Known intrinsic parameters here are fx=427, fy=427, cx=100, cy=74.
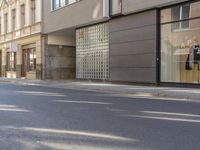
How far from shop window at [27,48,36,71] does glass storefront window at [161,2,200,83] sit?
17785mm

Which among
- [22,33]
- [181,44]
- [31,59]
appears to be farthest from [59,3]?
[181,44]

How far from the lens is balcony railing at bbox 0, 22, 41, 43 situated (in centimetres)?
3684

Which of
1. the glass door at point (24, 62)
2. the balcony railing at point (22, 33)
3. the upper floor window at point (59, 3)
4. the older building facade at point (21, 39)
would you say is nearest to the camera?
the upper floor window at point (59, 3)

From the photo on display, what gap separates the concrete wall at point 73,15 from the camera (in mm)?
27250

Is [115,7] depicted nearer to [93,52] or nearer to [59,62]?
[93,52]

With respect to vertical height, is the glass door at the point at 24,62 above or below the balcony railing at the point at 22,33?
below

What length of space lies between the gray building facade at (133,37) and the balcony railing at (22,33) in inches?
148

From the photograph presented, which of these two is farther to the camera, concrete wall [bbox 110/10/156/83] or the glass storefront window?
concrete wall [bbox 110/10/156/83]

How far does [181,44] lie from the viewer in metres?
21.6

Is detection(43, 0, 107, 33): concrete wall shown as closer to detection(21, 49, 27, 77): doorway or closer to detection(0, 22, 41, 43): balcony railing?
detection(0, 22, 41, 43): balcony railing

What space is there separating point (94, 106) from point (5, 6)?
35.8m

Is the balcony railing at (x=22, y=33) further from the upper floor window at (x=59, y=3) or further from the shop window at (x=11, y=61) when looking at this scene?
the upper floor window at (x=59, y=3)

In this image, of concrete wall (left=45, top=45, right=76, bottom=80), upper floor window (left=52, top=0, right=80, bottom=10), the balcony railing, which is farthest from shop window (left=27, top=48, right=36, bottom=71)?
upper floor window (left=52, top=0, right=80, bottom=10)

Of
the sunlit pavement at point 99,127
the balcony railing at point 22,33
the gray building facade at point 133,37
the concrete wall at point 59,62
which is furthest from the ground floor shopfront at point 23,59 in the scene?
the sunlit pavement at point 99,127
